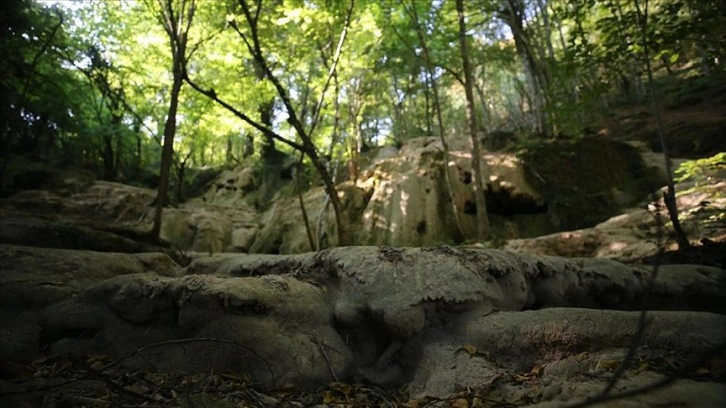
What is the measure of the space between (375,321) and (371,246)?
37.7 inches

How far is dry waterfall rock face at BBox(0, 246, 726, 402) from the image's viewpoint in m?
2.81

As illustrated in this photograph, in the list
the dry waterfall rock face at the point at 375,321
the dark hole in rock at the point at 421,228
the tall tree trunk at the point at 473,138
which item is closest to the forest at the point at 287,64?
the tall tree trunk at the point at 473,138

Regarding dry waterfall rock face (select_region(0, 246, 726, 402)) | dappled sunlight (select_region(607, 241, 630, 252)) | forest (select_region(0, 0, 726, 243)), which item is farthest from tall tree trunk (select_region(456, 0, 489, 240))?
dry waterfall rock face (select_region(0, 246, 726, 402))

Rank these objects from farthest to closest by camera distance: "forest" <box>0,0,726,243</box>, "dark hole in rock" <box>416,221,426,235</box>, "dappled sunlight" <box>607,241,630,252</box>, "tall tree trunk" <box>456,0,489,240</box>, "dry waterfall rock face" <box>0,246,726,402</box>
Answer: "dark hole in rock" <box>416,221,426,235</box> < "tall tree trunk" <box>456,0,489,240</box> < "dappled sunlight" <box>607,241,630,252</box> < "forest" <box>0,0,726,243</box> < "dry waterfall rock face" <box>0,246,726,402</box>

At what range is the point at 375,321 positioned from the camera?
374 centimetres

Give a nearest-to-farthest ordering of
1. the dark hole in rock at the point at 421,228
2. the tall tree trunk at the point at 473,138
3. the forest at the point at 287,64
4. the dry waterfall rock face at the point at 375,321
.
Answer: the dry waterfall rock face at the point at 375,321 → the forest at the point at 287,64 → the tall tree trunk at the point at 473,138 → the dark hole in rock at the point at 421,228

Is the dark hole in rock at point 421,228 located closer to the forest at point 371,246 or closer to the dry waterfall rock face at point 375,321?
the forest at point 371,246

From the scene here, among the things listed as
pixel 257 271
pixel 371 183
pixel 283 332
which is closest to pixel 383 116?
pixel 371 183

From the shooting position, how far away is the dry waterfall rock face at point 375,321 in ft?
9.21

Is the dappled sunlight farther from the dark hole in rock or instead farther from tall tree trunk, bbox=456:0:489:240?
the dark hole in rock

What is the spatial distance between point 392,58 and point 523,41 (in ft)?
18.5

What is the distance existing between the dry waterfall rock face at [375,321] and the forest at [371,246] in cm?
2

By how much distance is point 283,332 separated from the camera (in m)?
3.49

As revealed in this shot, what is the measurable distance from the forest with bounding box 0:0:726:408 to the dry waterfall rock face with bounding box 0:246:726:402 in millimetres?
21
